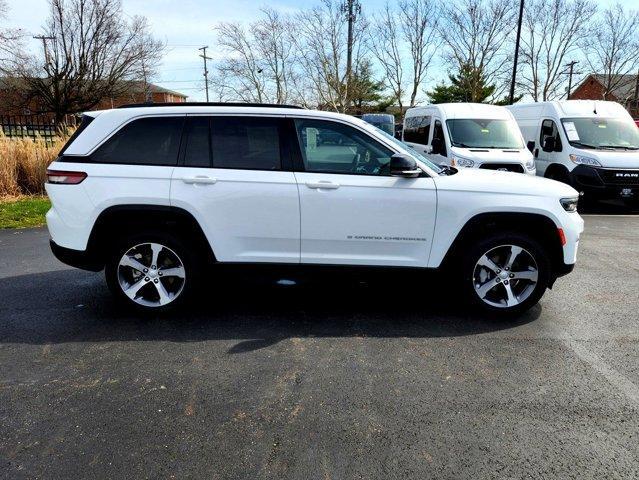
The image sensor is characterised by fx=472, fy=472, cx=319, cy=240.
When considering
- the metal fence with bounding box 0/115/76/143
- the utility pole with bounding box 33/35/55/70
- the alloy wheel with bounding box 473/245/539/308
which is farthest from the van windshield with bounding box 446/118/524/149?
the utility pole with bounding box 33/35/55/70

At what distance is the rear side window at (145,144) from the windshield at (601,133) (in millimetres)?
9730

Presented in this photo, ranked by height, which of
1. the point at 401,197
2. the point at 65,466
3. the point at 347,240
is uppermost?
the point at 401,197

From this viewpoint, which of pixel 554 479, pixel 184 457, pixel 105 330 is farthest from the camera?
pixel 105 330

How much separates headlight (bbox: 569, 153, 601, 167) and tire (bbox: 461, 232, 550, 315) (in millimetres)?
7320

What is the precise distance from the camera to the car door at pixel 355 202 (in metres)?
4.07

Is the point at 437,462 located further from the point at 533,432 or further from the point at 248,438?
the point at 248,438

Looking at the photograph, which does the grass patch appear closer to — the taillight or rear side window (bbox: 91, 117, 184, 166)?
the taillight

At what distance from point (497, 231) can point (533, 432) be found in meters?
1.99

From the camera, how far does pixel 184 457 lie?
2506 mm

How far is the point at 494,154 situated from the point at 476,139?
2.37ft

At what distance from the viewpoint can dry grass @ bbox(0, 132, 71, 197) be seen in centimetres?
1053

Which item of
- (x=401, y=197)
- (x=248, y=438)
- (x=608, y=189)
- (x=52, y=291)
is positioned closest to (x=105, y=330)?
(x=52, y=291)

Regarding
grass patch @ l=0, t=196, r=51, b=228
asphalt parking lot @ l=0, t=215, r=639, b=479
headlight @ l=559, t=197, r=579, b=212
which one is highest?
headlight @ l=559, t=197, r=579, b=212

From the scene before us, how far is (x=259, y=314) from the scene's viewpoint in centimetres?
446
